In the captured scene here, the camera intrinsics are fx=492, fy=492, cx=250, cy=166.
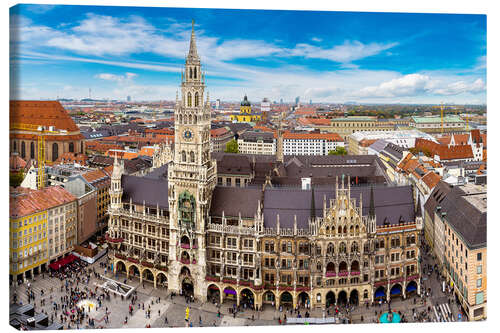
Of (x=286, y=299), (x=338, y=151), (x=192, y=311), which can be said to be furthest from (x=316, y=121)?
(x=192, y=311)

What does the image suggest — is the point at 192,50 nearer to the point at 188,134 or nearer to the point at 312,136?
the point at 188,134

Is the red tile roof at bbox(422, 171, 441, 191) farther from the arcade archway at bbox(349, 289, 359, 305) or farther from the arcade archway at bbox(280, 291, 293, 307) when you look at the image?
the arcade archway at bbox(280, 291, 293, 307)

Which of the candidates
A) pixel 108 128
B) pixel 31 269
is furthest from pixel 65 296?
pixel 108 128

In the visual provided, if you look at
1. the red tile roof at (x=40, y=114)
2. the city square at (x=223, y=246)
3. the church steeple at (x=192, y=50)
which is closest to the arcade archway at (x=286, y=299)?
the city square at (x=223, y=246)

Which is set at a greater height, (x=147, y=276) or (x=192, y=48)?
(x=192, y=48)

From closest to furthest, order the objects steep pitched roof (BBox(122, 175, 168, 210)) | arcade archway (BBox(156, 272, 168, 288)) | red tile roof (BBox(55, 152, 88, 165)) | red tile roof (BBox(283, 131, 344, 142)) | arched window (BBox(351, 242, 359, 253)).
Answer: arched window (BBox(351, 242, 359, 253)) → arcade archway (BBox(156, 272, 168, 288)) → steep pitched roof (BBox(122, 175, 168, 210)) → red tile roof (BBox(55, 152, 88, 165)) → red tile roof (BBox(283, 131, 344, 142))

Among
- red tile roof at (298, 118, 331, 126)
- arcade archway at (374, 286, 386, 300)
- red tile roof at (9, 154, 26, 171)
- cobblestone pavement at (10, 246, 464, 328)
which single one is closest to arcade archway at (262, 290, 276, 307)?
cobblestone pavement at (10, 246, 464, 328)
